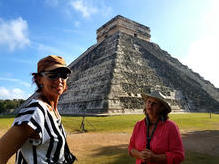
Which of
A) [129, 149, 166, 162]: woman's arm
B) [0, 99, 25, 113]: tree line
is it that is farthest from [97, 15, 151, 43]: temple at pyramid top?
[129, 149, 166, 162]: woman's arm

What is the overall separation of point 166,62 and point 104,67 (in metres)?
12.5

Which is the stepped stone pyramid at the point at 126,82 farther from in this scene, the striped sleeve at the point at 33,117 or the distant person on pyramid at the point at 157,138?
the striped sleeve at the point at 33,117

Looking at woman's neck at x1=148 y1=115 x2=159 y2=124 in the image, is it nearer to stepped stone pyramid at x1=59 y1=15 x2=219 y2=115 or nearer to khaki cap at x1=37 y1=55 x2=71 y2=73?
khaki cap at x1=37 y1=55 x2=71 y2=73

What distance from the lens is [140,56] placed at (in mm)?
25891

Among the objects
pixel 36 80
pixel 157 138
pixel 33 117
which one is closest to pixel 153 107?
pixel 157 138

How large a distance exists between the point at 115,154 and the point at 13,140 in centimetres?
470

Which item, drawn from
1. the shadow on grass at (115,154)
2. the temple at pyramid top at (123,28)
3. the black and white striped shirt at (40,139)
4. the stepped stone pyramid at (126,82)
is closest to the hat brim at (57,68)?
the black and white striped shirt at (40,139)

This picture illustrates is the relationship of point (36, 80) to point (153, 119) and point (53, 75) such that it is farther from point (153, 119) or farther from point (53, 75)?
point (153, 119)

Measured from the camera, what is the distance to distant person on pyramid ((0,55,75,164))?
1416 millimetres

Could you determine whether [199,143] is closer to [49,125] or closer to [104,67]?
[49,125]

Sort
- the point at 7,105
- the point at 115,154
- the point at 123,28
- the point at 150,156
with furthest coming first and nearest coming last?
the point at 7,105, the point at 123,28, the point at 115,154, the point at 150,156

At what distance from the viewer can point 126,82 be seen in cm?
1923

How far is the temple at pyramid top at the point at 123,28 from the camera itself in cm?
2982

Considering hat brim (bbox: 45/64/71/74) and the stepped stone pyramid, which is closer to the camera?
hat brim (bbox: 45/64/71/74)
